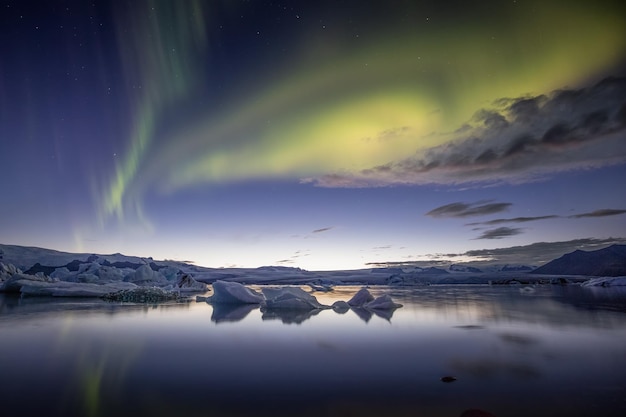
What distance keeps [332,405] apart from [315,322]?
8.20 m

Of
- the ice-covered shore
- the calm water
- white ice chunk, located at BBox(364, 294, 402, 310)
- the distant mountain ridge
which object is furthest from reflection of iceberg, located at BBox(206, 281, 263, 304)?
the distant mountain ridge

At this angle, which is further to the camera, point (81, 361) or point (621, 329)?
point (621, 329)

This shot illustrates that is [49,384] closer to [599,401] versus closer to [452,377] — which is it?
[452,377]

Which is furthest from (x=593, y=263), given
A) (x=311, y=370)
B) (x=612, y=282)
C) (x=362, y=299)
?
(x=311, y=370)

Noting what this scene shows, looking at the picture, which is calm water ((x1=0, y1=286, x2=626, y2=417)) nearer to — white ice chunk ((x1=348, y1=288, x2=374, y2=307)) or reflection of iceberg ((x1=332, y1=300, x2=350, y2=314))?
reflection of iceberg ((x1=332, y1=300, x2=350, y2=314))

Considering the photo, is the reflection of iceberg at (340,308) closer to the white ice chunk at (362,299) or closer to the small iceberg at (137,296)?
the white ice chunk at (362,299)

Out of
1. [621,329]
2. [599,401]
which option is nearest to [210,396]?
[599,401]

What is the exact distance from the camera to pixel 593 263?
9362 cm

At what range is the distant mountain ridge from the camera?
84.4 metres

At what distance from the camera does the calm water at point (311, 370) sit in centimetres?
389

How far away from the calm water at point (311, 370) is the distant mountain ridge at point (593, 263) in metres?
96.8

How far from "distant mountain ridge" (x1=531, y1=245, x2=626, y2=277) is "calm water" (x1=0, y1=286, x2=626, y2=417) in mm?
96848

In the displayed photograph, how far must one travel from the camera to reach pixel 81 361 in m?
5.98

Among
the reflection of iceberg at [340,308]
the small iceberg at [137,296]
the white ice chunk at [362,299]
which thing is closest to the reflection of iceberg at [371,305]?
the white ice chunk at [362,299]
